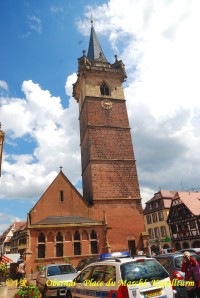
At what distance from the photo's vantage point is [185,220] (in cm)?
4181

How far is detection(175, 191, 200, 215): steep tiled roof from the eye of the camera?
135ft

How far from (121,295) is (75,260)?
820 inches

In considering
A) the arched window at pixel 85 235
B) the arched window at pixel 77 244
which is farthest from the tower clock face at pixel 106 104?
the arched window at pixel 77 244

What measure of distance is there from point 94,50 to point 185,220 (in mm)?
32241

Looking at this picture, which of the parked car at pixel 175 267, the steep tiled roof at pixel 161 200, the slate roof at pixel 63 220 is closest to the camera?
the parked car at pixel 175 267

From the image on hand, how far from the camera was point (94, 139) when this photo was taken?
32156 mm

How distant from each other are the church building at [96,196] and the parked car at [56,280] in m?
13.1

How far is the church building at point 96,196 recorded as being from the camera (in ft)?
82.6

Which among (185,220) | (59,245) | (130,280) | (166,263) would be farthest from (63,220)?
(185,220)

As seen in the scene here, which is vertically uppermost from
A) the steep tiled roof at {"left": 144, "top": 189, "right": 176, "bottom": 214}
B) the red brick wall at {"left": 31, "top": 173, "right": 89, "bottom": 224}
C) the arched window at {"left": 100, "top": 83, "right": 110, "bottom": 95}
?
the arched window at {"left": 100, "top": 83, "right": 110, "bottom": 95}

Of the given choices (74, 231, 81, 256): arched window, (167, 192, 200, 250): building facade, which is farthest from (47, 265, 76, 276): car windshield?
(167, 192, 200, 250): building facade

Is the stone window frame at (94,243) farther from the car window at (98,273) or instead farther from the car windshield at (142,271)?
the car windshield at (142,271)

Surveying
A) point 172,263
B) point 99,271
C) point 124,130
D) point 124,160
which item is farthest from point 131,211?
point 99,271

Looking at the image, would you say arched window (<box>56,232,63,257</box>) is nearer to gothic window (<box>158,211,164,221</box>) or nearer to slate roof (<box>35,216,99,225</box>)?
slate roof (<box>35,216,99,225</box>)
